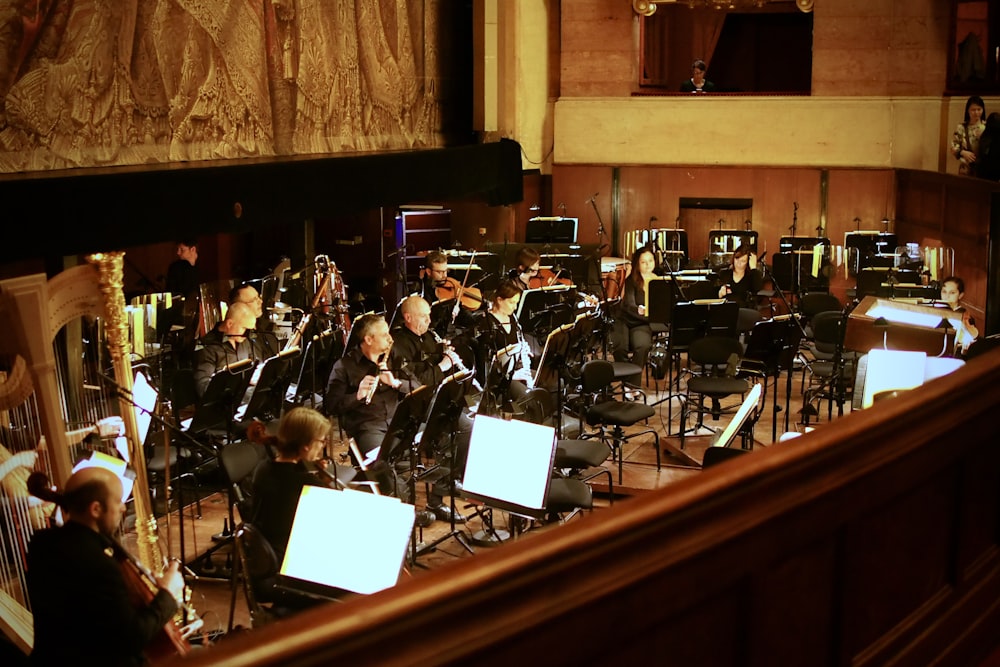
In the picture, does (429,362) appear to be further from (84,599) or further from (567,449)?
(84,599)

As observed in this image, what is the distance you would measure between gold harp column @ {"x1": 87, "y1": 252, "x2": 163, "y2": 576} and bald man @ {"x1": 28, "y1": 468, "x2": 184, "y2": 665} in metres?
0.91

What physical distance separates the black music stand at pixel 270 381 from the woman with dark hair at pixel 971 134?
9.53m

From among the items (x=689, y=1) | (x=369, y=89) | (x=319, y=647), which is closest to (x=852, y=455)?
(x=319, y=647)

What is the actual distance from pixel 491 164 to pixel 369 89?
8.00ft

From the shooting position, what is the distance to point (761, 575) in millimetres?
2004

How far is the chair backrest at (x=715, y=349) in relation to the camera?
893 centimetres

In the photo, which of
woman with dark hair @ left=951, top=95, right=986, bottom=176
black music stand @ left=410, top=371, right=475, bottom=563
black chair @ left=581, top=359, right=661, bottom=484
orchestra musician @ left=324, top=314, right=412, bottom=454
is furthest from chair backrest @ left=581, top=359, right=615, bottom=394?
woman with dark hair @ left=951, top=95, right=986, bottom=176

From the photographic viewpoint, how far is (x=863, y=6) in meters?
15.9

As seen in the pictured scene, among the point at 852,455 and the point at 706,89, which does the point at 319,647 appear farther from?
the point at 706,89

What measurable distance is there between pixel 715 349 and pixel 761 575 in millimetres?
7070

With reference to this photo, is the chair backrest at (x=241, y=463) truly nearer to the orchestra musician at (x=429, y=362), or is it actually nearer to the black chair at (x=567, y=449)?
the orchestra musician at (x=429, y=362)

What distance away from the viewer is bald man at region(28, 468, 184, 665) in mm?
3373

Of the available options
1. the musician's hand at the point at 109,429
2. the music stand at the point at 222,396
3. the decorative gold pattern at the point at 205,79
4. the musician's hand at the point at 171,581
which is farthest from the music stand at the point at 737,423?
→ the decorative gold pattern at the point at 205,79

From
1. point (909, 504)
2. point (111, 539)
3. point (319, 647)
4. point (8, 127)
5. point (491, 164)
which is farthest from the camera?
point (491, 164)
